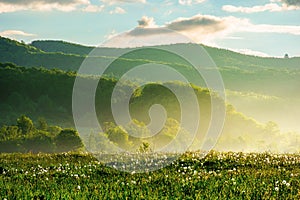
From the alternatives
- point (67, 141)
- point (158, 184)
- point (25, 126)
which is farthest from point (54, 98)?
point (158, 184)

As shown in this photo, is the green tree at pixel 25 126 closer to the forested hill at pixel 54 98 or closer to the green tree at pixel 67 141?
the green tree at pixel 67 141

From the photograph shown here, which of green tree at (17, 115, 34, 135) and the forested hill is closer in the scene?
green tree at (17, 115, 34, 135)

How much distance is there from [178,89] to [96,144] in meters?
85.2

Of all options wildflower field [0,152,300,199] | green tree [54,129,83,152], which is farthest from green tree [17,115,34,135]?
wildflower field [0,152,300,199]

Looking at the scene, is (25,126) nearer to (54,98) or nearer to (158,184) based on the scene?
(54,98)

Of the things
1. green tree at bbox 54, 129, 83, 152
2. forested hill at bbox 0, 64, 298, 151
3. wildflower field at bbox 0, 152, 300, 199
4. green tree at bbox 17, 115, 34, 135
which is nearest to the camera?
wildflower field at bbox 0, 152, 300, 199

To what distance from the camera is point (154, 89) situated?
188750 millimetres

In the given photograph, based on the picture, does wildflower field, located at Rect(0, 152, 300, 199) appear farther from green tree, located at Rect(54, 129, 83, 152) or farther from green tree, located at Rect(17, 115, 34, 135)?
green tree, located at Rect(17, 115, 34, 135)

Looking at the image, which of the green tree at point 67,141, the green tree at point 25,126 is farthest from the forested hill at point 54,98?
→ the green tree at point 67,141

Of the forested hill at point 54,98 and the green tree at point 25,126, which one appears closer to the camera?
the green tree at point 25,126

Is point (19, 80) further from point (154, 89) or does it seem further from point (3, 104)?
point (154, 89)

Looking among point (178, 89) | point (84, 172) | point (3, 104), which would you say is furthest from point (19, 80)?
point (84, 172)

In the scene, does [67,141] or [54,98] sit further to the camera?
[54,98]

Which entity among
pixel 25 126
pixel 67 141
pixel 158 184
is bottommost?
pixel 158 184
